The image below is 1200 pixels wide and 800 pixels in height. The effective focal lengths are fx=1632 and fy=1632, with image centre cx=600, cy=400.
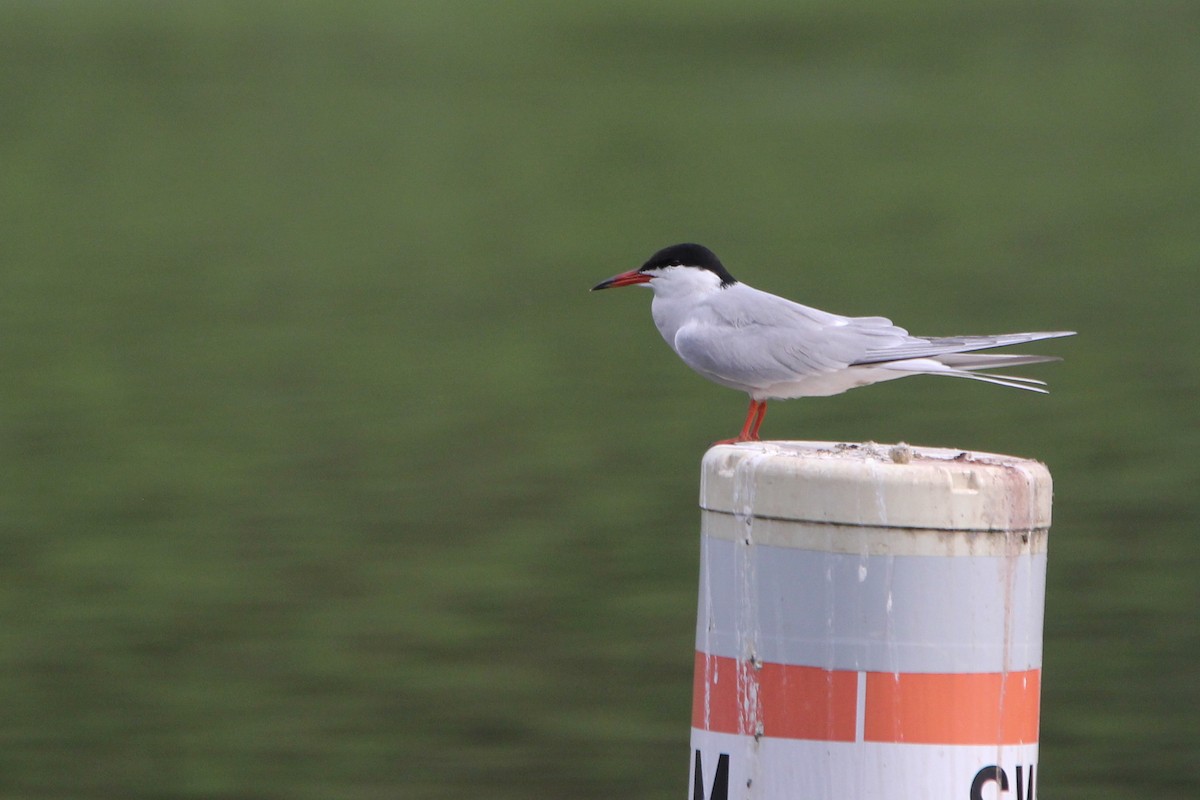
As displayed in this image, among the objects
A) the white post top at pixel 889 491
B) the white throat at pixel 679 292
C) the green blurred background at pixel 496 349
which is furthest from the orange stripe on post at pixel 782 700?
the green blurred background at pixel 496 349

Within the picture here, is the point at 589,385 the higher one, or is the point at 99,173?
the point at 99,173

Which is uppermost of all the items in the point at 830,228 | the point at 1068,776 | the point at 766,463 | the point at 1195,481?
the point at 830,228

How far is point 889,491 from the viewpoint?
2234 millimetres

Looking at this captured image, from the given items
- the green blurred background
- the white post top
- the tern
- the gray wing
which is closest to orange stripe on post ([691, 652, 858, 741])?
the white post top

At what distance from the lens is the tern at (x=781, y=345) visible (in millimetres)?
3723

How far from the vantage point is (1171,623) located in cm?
517

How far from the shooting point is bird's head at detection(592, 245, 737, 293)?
401cm

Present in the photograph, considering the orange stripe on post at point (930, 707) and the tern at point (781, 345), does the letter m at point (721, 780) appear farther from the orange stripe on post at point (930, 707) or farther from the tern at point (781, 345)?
the tern at point (781, 345)

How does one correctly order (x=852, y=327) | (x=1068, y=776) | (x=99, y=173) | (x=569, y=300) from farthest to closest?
(x=99, y=173)
(x=569, y=300)
(x=1068, y=776)
(x=852, y=327)

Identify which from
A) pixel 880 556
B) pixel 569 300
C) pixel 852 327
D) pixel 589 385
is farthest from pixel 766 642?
pixel 569 300

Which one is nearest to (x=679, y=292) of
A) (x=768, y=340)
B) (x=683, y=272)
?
(x=683, y=272)

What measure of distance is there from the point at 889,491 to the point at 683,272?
6.16 feet

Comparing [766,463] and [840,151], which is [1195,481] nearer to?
[766,463]

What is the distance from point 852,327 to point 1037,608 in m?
1.62
